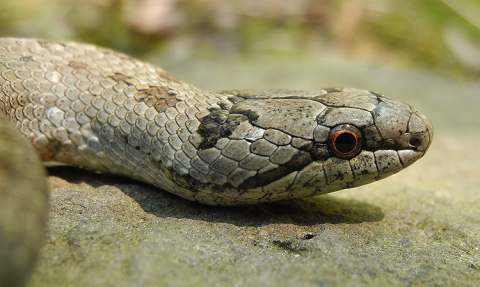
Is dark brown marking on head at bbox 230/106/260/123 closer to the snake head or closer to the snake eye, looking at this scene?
the snake head

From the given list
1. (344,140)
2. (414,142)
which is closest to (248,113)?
(344,140)

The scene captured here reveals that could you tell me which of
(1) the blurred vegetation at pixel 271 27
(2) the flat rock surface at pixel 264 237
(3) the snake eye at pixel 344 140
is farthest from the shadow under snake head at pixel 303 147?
(1) the blurred vegetation at pixel 271 27

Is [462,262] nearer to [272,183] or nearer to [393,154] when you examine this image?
[393,154]

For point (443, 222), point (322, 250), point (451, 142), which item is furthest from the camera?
point (451, 142)

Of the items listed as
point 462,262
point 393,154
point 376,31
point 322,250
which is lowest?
point 322,250

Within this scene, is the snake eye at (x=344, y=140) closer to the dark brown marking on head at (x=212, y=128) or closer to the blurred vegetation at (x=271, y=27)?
the dark brown marking on head at (x=212, y=128)

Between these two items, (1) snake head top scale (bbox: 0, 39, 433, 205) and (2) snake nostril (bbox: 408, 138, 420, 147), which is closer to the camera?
(1) snake head top scale (bbox: 0, 39, 433, 205)

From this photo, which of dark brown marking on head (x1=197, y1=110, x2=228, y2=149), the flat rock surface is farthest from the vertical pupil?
dark brown marking on head (x1=197, y1=110, x2=228, y2=149)

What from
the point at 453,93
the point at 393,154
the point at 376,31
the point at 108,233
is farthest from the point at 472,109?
the point at 108,233
